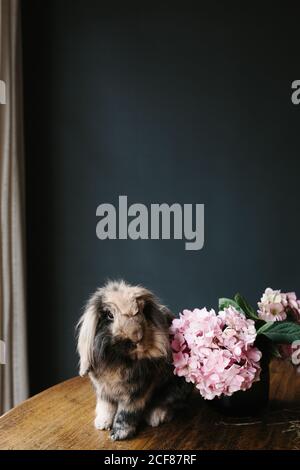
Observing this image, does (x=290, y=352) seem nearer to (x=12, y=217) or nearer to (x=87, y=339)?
(x=87, y=339)

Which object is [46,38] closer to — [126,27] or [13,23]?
[13,23]

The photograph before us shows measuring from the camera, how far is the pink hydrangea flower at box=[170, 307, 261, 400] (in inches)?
43.1

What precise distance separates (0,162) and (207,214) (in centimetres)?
88

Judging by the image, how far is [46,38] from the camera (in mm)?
2275

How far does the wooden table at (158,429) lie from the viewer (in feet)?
3.45

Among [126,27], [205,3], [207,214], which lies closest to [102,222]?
[207,214]

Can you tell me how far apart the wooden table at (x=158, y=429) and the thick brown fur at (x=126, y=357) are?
4 centimetres

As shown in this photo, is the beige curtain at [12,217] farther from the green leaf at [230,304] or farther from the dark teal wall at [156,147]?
the green leaf at [230,304]

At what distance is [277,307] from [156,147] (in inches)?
44.5

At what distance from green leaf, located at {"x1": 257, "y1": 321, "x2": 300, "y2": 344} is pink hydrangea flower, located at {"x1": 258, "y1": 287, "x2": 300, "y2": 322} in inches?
2.7

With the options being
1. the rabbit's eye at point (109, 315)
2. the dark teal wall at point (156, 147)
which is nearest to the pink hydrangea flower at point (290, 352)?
the rabbit's eye at point (109, 315)

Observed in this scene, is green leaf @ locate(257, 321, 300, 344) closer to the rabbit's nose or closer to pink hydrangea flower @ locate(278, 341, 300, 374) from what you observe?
pink hydrangea flower @ locate(278, 341, 300, 374)

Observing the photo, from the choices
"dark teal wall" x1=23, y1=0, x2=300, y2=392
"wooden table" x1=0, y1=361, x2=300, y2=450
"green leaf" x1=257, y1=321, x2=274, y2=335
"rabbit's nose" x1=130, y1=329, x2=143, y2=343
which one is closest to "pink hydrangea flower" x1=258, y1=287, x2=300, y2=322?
"green leaf" x1=257, y1=321, x2=274, y2=335

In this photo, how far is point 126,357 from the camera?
1.08 meters
